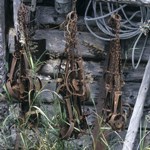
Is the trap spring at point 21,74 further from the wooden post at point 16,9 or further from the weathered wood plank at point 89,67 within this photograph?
the weathered wood plank at point 89,67

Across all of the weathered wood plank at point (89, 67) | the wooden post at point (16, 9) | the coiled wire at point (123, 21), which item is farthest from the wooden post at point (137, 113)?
the wooden post at point (16, 9)

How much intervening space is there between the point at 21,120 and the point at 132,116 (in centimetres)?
78

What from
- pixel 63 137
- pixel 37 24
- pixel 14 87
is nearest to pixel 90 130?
pixel 63 137

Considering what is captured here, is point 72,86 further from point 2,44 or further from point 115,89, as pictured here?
point 2,44

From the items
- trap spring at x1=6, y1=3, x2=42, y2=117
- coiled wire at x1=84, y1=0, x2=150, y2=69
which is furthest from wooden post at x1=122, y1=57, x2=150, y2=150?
trap spring at x1=6, y1=3, x2=42, y2=117

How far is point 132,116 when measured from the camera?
356cm

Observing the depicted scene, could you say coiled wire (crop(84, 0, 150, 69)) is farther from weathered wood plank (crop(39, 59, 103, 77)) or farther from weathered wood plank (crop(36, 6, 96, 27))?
weathered wood plank (crop(39, 59, 103, 77))

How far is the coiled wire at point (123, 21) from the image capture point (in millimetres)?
3523

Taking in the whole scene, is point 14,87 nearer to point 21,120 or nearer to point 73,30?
point 21,120

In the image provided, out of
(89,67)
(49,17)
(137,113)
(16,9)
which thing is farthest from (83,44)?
(137,113)

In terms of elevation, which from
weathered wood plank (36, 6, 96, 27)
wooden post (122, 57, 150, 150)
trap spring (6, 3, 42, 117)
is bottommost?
wooden post (122, 57, 150, 150)

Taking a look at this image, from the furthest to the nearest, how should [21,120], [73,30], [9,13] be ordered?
1. [9,13]
2. [21,120]
3. [73,30]

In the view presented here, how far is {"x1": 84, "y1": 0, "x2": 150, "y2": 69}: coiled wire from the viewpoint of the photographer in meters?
3.52

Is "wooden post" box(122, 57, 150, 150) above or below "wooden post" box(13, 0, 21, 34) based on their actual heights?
below
